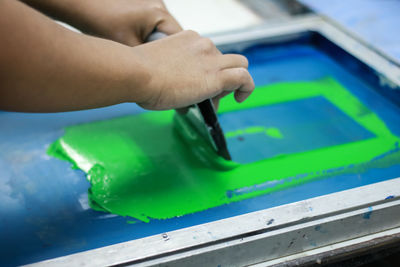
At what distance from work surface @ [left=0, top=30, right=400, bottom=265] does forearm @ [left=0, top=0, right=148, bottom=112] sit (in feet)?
0.97

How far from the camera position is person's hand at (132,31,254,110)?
705 mm

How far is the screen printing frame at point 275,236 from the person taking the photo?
2.09 feet

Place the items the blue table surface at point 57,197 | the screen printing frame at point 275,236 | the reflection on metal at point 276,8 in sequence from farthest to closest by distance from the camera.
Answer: the reflection on metal at point 276,8 < the blue table surface at point 57,197 < the screen printing frame at point 275,236

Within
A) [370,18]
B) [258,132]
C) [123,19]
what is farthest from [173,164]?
[370,18]

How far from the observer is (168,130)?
1115 mm

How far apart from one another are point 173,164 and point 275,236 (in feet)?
1.26

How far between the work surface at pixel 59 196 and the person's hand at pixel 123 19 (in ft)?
1.00

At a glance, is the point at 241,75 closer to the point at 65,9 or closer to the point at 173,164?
the point at 173,164

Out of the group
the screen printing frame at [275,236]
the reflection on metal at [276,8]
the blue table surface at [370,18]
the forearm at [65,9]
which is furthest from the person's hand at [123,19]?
the reflection on metal at [276,8]

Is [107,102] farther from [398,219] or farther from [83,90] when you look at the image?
[398,219]

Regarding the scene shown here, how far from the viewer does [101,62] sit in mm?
619

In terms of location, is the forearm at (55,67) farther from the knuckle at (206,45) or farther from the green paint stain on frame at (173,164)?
the green paint stain on frame at (173,164)

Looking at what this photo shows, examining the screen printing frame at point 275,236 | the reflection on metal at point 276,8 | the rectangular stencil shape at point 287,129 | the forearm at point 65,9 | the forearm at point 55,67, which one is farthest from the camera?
the reflection on metal at point 276,8

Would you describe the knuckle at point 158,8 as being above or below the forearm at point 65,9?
below
